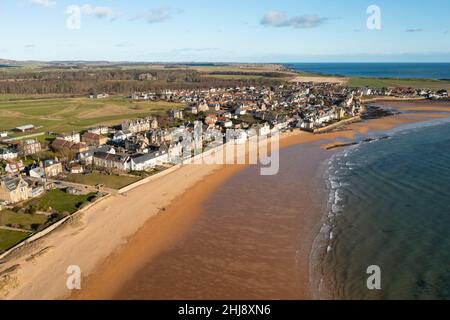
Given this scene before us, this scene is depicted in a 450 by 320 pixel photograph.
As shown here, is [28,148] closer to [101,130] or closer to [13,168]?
[13,168]

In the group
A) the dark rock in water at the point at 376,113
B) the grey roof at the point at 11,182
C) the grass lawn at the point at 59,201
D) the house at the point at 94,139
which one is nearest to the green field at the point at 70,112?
the house at the point at 94,139

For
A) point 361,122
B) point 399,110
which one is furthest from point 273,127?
point 399,110

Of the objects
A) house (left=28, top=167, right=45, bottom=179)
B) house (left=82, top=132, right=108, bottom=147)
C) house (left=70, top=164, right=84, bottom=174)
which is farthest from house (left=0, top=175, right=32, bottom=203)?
house (left=82, top=132, right=108, bottom=147)

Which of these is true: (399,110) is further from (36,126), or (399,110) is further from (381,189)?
(36,126)

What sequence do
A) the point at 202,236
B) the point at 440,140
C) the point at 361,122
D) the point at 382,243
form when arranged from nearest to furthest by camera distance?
the point at 382,243 < the point at 202,236 < the point at 440,140 < the point at 361,122

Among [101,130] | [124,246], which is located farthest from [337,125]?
[124,246]

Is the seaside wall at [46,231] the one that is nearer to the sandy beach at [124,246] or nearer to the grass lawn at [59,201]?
the sandy beach at [124,246]

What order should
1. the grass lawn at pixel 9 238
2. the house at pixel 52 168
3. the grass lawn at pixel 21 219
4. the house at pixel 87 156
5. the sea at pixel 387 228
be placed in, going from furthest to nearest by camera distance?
the house at pixel 87 156 → the house at pixel 52 168 → the grass lawn at pixel 21 219 → the grass lawn at pixel 9 238 → the sea at pixel 387 228
